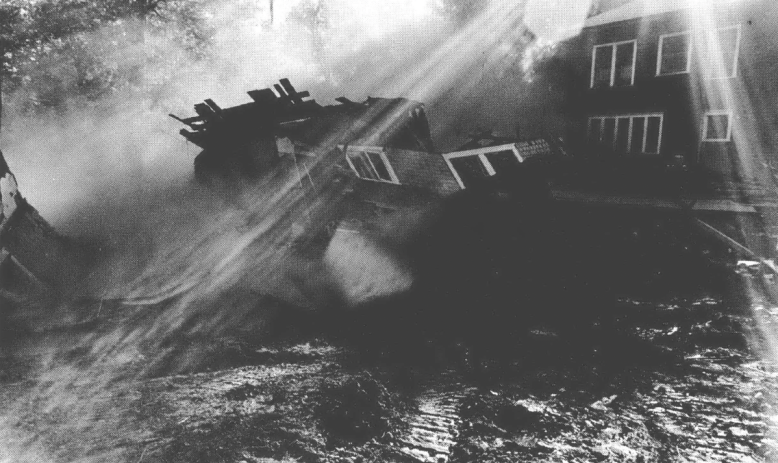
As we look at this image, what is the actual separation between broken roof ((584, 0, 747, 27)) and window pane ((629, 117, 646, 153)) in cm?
384

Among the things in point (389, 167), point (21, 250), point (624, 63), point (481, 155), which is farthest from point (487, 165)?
point (624, 63)

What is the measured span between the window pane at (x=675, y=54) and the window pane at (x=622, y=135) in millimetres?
2117

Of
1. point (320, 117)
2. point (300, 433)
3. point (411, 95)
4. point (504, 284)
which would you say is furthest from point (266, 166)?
point (411, 95)

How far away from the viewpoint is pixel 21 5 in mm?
16922

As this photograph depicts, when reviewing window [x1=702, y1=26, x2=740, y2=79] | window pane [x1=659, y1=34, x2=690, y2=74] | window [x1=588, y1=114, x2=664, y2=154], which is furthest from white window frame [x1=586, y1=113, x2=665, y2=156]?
window [x1=702, y1=26, x2=740, y2=79]

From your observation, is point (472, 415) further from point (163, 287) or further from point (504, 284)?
point (163, 287)

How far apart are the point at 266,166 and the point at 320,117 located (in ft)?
6.27

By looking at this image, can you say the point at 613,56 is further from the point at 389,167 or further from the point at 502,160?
the point at 389,167

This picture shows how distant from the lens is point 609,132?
17.2m

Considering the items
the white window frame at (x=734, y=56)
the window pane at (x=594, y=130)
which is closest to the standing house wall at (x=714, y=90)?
the white window frame at (x=734, y=56)

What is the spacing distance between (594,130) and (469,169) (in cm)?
1352

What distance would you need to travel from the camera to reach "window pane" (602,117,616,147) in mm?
17047

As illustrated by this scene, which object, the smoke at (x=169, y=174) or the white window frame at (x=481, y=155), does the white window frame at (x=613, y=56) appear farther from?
the white window frame at (x=481, y=155)

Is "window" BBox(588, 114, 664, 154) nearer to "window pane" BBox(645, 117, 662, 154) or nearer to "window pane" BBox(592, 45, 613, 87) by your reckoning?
"window pane" BBox(645, 117, 662, 154)
